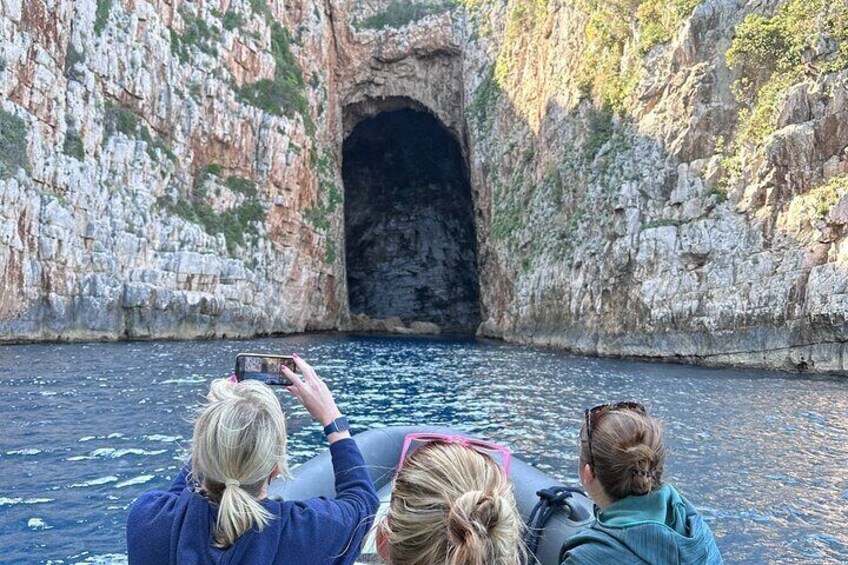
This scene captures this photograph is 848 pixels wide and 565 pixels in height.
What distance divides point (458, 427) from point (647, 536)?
347 inches

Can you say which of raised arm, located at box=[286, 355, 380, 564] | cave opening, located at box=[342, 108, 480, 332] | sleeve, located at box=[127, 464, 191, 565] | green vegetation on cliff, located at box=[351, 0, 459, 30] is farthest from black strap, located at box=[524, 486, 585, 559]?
cave opening, located at box=[342, 108, 480, 332]

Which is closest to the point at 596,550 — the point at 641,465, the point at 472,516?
the point at 641,465

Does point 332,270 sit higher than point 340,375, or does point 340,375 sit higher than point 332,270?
point 332,270

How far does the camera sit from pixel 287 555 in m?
2.09

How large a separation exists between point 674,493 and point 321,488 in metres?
3.30

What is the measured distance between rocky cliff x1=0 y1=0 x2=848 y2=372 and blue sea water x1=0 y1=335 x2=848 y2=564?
470 cm

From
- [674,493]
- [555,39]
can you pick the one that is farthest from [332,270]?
[674,493]

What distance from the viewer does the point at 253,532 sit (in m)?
2.01

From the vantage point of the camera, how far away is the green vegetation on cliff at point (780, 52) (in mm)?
20859

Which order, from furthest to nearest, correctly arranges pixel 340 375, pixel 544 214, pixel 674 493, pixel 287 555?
pixel 544 214 → pixel 340 375 → pixel 674 493 → pixel 287 555

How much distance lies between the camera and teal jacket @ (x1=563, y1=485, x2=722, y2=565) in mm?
2299

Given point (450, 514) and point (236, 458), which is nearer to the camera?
point (450, 514)

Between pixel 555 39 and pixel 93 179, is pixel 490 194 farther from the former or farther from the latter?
pixel 93 179

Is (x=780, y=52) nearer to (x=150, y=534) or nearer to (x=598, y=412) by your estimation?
(x=598, y=412)
